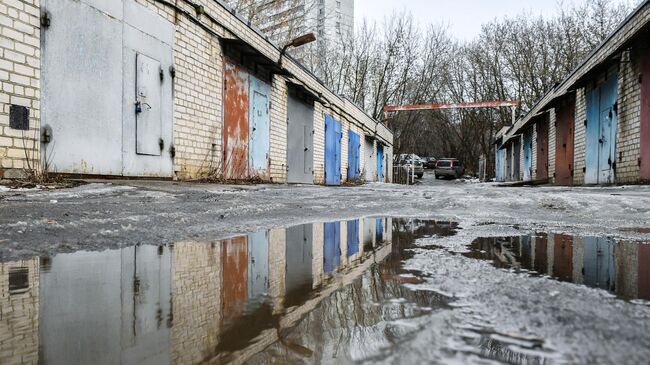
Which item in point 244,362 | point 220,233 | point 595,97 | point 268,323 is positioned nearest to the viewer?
point 244,362

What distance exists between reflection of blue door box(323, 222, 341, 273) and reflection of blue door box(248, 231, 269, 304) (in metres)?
0.23

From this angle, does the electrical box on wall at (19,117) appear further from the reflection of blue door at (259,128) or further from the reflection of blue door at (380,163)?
the reflection of blue door at (380,163)

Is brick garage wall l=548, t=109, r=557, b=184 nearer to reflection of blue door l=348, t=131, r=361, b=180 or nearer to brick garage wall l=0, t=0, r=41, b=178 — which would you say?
reflection of blue door l=348, t=131, r=361, b=180

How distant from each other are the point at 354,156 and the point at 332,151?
3771 millimetres

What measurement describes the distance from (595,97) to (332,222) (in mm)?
10391

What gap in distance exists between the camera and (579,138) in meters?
11.5

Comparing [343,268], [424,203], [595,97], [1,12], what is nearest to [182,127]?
[1,12]

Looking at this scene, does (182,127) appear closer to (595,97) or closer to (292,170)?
(292,170)

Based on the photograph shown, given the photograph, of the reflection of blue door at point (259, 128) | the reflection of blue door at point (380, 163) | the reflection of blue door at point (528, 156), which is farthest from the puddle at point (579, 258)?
the reflection of blue door at point (380, 163)

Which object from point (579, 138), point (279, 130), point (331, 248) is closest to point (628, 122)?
point (579, 138)

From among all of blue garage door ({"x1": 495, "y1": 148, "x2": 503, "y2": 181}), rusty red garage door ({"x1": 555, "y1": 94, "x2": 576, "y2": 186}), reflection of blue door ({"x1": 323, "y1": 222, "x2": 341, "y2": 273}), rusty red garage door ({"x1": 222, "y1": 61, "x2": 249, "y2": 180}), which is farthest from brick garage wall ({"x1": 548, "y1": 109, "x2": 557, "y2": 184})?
reflection of blue door ({"x1": 323, "y1": 222, "x2": 341, "y2": 273})

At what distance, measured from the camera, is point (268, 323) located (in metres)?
0.85

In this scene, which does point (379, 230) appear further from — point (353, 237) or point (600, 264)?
point (600, 264)

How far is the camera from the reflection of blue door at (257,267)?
1.11 meters
